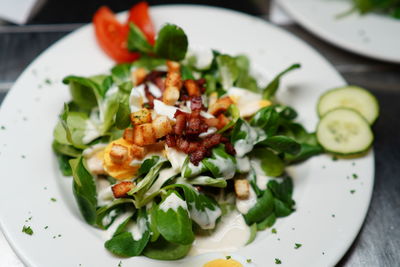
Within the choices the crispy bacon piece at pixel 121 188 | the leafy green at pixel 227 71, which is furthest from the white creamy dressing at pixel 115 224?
the leafy green at pixel 227 71

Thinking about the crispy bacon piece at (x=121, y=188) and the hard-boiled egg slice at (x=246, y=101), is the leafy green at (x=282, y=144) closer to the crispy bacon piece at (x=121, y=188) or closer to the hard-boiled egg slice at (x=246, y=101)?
the hard-boiled egg slice at (x=246, y=101)

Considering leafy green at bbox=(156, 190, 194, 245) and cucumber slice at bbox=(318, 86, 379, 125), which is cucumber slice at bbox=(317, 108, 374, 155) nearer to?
cucumber slice at bbox=(318, 86, 379, 125)

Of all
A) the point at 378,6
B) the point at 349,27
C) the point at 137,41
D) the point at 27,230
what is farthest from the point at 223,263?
the point at 378,6

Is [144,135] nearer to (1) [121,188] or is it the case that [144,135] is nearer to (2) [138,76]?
(1) [121,188]

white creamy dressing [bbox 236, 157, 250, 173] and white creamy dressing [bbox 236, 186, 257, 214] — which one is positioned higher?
white creamy dressing [bbox 236, 157, 250, 173]

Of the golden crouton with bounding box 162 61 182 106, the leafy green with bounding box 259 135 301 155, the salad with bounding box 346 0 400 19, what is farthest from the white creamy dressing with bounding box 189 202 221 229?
the salad with bounding box 346 0 400 19

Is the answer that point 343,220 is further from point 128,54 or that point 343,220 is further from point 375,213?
point 128,54

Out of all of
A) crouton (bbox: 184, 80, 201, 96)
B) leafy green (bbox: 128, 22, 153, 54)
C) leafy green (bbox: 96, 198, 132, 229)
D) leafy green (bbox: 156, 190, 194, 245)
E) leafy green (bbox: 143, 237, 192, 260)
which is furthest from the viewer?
leafy green (bbox: 128, 22, 153, 54)
